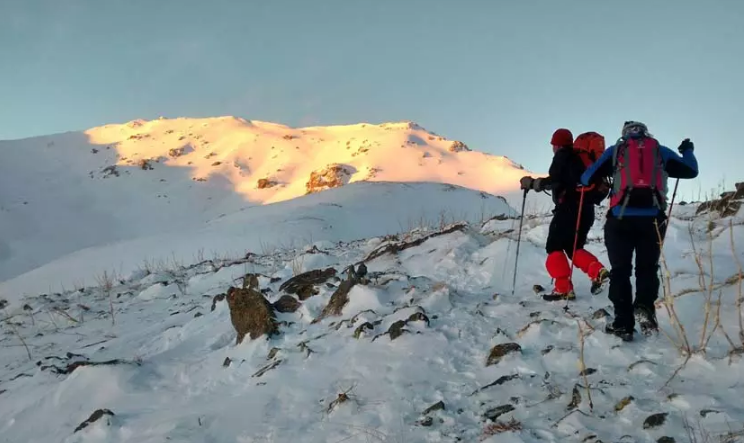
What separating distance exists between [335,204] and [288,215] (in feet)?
6.95

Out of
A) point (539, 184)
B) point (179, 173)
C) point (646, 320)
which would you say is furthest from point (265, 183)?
point (646, 320)

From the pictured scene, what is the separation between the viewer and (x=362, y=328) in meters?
4.14

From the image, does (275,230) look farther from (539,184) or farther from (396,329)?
(396,329)

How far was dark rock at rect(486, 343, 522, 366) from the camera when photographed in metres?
3.40

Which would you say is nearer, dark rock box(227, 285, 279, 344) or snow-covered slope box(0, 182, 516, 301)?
dark rock box(227, 285, 279, 344)

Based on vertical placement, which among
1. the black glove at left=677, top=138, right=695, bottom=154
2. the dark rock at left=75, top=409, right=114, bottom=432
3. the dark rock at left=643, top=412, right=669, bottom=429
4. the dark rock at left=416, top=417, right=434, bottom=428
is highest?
the black glove at left=677, top=138, right=695, bottom=154

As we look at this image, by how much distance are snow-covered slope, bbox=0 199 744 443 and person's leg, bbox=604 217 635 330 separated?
220 mm

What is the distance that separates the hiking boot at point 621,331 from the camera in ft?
11.2

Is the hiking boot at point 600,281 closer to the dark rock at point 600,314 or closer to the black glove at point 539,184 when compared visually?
the dark rock at point 600,314

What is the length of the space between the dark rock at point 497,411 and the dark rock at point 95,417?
8.19ft

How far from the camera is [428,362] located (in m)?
3.53

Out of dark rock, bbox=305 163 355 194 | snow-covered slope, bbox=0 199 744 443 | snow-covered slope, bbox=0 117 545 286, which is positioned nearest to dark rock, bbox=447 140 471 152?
snow-covered slope, bbox=0 117 545 286

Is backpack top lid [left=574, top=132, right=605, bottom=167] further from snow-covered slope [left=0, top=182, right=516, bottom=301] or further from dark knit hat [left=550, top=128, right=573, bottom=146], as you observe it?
snow-covered slope [left=0, top=182, right=516, bottom=301]

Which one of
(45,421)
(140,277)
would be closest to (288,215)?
(140,277)
